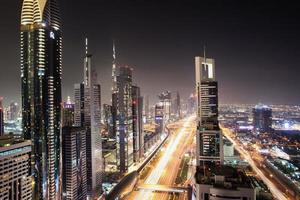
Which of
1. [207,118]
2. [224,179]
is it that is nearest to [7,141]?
[224,179]

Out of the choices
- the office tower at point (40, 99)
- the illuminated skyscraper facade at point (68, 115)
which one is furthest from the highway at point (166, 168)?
the illuminated skyscraper facade at point (68, 115)

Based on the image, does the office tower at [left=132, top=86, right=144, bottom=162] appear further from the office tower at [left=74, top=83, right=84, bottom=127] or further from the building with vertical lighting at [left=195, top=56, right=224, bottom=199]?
the building with vertical lighting at [left=195, top=56, right=224, bottom=199]

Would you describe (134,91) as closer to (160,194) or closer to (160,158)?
(160,158)

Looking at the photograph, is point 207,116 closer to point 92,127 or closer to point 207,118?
point 207,118

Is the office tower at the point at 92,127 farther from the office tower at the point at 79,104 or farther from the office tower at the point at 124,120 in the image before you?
the office tower at the point at 124,120

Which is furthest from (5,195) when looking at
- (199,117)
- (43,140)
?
(199,117)

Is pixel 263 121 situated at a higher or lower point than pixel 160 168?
higher
